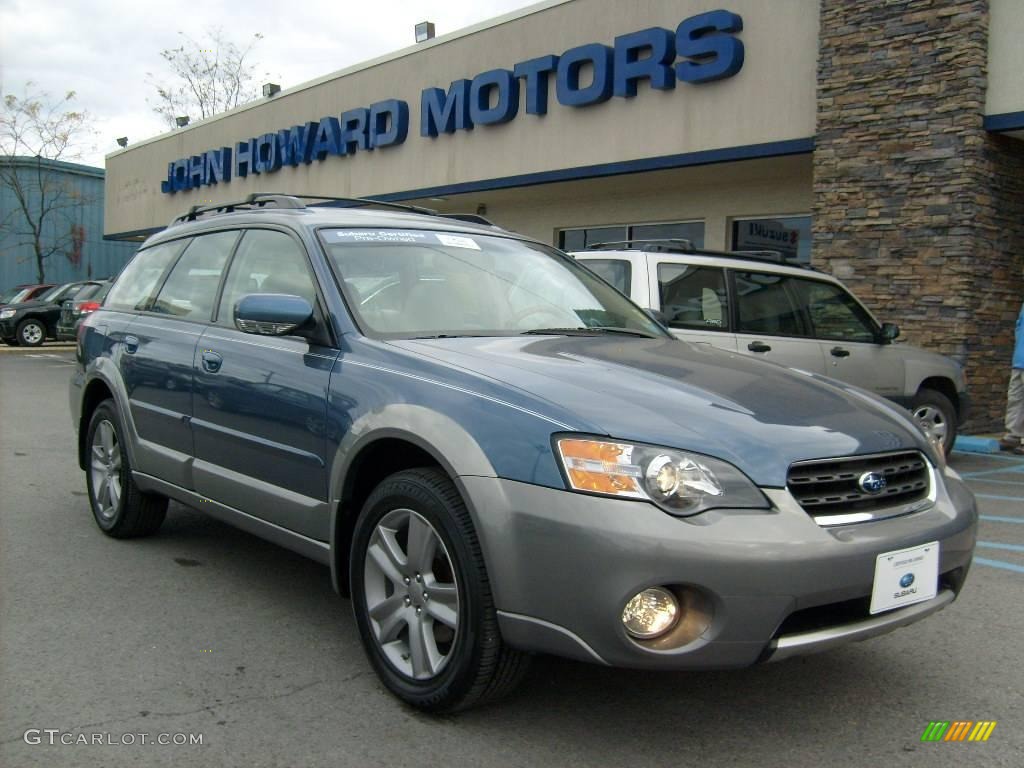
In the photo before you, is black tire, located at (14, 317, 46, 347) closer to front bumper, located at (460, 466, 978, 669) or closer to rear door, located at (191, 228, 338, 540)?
rear door, located at (191, 228, 338, 540)

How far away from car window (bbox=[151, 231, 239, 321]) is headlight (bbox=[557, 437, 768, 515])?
246 centimetres

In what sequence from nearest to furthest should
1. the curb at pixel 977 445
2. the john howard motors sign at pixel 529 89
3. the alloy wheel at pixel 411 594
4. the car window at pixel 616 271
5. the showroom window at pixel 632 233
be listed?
the alloy wheel at pixel 411 594 → the car window at pixel 616 271 → the curb at pixel 977 445 → the john howard motors sign at pixel 529 89 → the showroom window at pixel 632 233

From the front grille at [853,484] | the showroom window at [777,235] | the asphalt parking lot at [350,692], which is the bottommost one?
the asphalt parking lot at [350,692]

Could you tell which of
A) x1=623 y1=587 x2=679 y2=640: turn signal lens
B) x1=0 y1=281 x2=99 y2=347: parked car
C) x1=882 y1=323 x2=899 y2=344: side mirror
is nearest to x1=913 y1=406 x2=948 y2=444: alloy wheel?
x1=882 y1=323 x2=899 y2=344: side mirror

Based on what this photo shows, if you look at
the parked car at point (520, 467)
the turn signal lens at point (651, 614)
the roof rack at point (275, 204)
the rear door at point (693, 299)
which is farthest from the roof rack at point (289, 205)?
the turn signal lens at point (651, 614)

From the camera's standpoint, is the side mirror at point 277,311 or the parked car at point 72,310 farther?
the parked car at point 72,310

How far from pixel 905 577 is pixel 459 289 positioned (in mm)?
2017

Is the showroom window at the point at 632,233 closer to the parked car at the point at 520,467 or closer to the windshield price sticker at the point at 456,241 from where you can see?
the windshield price sticker at the point at 456,241

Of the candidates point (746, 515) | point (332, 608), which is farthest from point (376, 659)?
point (746, 515)

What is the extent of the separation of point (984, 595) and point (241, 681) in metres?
3.36

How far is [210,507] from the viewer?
13.9 feet

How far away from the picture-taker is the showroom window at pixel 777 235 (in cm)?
1288

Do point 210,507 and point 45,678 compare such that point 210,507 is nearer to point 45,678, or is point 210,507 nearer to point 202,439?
point 202,439

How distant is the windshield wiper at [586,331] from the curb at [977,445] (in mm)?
6507
